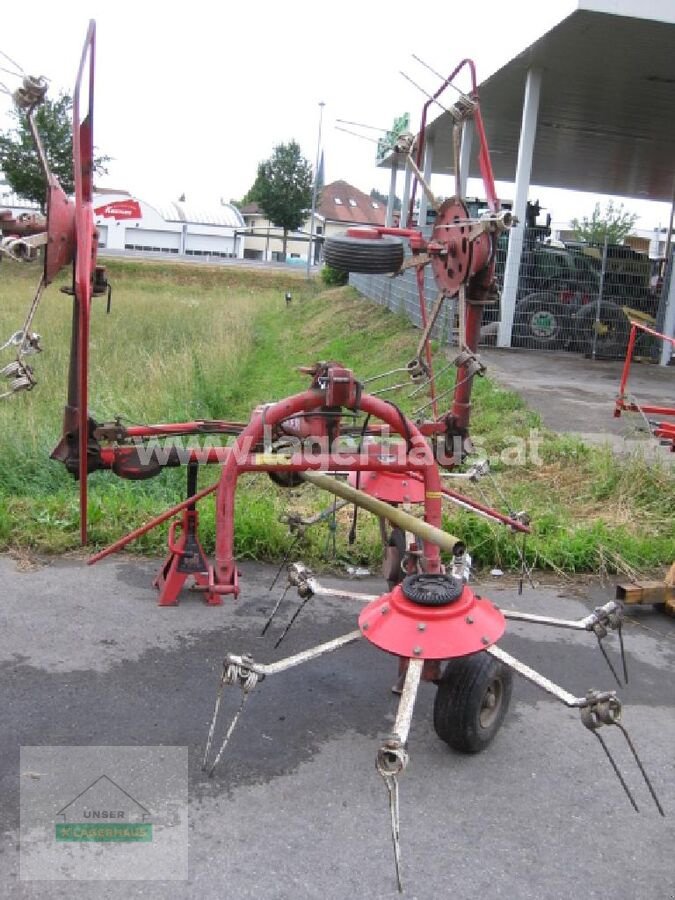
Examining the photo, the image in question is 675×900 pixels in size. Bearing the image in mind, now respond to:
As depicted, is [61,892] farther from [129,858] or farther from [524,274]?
[524,274]

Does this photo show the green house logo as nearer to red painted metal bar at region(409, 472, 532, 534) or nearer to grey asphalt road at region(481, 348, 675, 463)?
red painted metal bar at region(409, 472, 532, 534)

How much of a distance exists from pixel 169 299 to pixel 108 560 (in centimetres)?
2151

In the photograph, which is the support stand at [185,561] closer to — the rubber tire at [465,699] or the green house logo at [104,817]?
the green house logo at [104,817]

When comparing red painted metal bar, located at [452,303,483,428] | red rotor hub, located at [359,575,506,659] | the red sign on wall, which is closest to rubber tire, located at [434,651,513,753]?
red rotor hub, located at [359,575,506,659]

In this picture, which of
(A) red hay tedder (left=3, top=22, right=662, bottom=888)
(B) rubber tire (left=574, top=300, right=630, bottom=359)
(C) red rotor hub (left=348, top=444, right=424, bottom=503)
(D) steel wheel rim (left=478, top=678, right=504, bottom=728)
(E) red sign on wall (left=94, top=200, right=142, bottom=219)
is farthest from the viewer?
(B) rubber tire (left=574, top=300, right=630, bottom=359)

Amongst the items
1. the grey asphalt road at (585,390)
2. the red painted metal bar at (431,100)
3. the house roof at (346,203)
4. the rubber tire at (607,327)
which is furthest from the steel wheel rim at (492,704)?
the house roof at (346,203)

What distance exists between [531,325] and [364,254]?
34.6 feet

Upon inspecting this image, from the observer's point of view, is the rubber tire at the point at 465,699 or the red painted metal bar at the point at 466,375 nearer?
the rubber tire at the point at 465,699

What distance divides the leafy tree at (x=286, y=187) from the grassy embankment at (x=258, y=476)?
49918 mm

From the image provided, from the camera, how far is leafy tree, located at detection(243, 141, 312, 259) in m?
66.2

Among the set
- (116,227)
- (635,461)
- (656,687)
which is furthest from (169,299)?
(116,227)

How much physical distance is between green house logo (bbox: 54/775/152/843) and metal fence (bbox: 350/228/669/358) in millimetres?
11314

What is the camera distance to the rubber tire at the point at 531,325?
13.7 metres

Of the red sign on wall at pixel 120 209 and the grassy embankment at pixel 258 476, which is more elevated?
the red sign on wall at pixel 120 209
